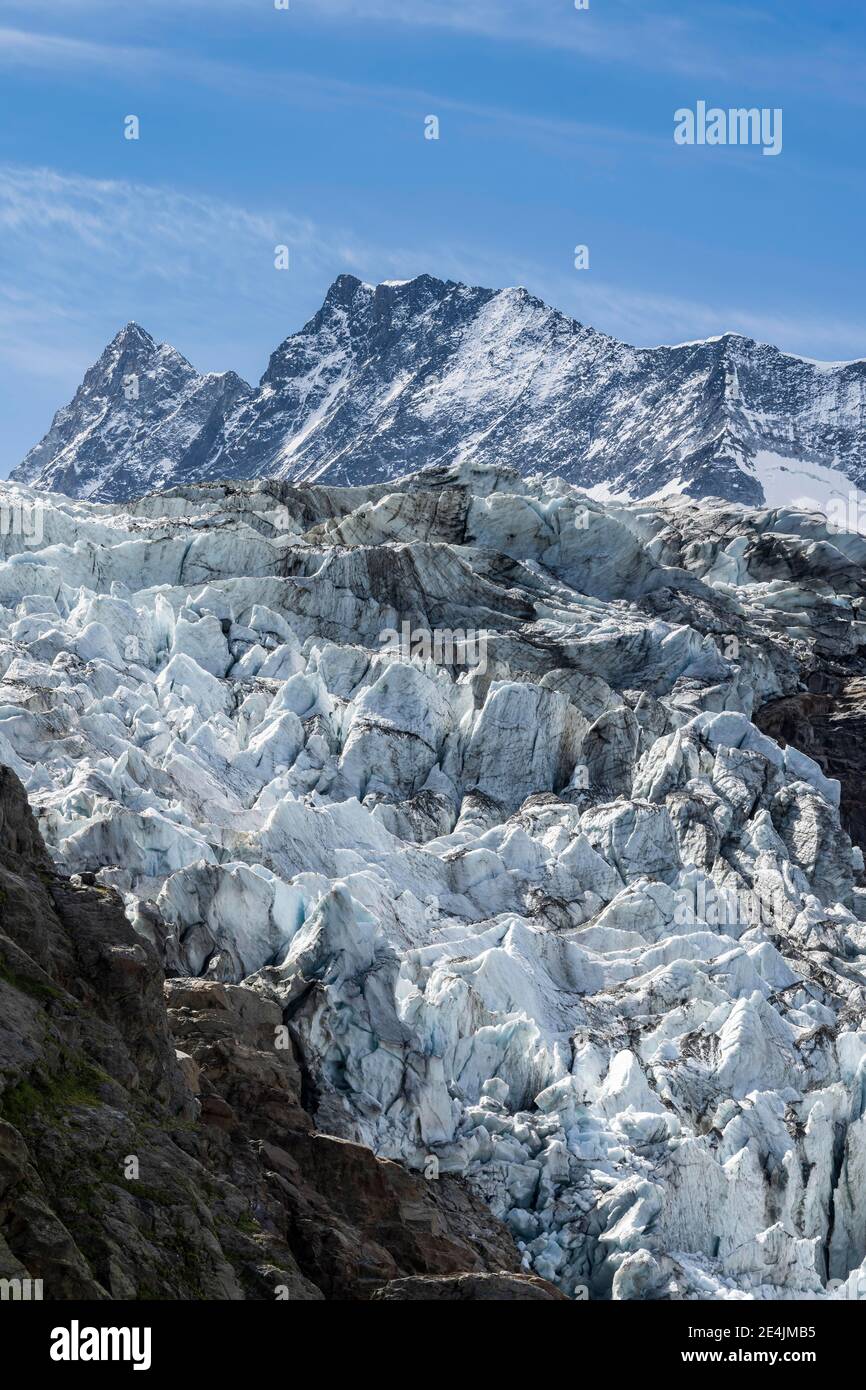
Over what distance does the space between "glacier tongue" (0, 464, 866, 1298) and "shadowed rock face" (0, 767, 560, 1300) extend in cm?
564

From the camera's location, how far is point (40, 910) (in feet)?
98.7

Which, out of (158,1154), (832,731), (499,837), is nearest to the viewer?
(158,1154)

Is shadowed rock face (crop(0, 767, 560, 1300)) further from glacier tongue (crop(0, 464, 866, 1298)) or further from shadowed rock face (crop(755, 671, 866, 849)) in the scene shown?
shadowed rock face (crop(755, 671, 866, 849))

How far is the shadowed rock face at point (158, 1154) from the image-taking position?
23.2 metres

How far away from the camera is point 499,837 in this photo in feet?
214

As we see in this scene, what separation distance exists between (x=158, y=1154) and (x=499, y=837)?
39.9 metres

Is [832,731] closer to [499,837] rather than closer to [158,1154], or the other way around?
[499,837]

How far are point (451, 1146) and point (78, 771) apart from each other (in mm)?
19724

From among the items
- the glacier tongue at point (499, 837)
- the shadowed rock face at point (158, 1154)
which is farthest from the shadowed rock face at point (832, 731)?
the shadowed rock face at point (158, 1154)

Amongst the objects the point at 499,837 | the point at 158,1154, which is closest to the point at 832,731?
the point at 499,837

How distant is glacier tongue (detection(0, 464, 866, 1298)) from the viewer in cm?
4438

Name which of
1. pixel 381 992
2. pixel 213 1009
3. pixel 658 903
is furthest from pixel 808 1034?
pixel 213 1009

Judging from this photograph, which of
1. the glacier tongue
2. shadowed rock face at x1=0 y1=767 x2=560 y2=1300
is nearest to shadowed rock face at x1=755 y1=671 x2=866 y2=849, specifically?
the glacier tongue
